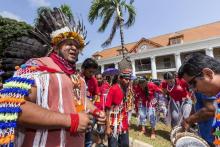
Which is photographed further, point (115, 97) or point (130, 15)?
point (130, 15)

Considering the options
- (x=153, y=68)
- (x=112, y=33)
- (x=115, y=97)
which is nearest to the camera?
(x=115, y=97)

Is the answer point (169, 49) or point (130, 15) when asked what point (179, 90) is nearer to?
point (130, 15)

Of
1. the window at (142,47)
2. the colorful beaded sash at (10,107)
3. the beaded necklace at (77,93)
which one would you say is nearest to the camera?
the colorful beaded sash at (10,107)

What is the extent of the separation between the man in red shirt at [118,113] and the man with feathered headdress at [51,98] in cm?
272

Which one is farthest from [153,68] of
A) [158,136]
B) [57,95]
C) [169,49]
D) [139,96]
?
[57,95]

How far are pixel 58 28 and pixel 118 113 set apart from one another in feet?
10.6

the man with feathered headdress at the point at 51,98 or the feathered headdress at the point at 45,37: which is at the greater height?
the feathered headdress at the point at 45,37

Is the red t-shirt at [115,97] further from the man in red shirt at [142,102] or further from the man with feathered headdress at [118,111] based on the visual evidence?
the man in red shirt at [142,102]

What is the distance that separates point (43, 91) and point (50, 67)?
221 millimetres

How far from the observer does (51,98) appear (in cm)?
175

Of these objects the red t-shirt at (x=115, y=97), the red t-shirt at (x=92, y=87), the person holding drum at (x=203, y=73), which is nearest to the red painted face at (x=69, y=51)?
the person holding drum at (x=203, y=73)

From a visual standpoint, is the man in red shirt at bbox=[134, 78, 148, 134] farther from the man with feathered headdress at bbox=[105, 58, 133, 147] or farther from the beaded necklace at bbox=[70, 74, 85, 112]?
the beaded necklace at bbox=[70, 74, 85, 112]

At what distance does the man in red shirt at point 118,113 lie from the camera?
4895mm

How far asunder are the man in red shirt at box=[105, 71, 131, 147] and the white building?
2403 centimetres
